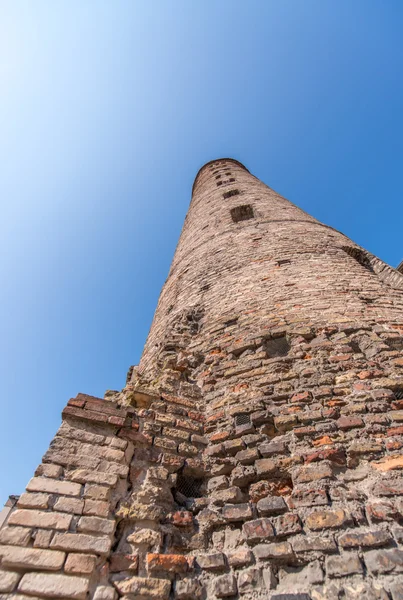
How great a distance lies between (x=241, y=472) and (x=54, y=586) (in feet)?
3.59

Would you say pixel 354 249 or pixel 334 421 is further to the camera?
pixel 354 249

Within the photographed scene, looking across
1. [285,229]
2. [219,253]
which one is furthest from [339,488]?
[285,229]

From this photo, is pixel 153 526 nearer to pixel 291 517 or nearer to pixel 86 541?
pixel 86 541

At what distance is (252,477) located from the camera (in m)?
2.10

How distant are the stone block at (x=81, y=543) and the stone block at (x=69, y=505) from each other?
0.38ft

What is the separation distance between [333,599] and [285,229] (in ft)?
15.1

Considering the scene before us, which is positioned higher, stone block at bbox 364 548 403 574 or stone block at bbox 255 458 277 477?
stone block at bbox 255 458 277 477

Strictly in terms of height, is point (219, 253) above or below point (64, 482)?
above

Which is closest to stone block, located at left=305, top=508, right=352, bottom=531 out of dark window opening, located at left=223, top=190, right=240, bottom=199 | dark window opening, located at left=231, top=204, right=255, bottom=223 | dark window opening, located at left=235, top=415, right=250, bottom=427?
dark window opening, located at left=235, top=415, right=250, bottom=427

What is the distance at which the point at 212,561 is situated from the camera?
5.76ft

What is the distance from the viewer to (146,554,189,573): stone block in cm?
170

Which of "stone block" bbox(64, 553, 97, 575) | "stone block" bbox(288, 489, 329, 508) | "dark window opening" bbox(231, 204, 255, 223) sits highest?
"dark window opening" bbox(231, 204, 255, 223)

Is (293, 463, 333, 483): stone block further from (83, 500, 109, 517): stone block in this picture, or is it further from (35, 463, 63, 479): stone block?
(35, 463, 63, 479): stone block

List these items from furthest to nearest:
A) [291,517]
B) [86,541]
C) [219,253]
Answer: [219,253] → [291,517] → [86,541]
